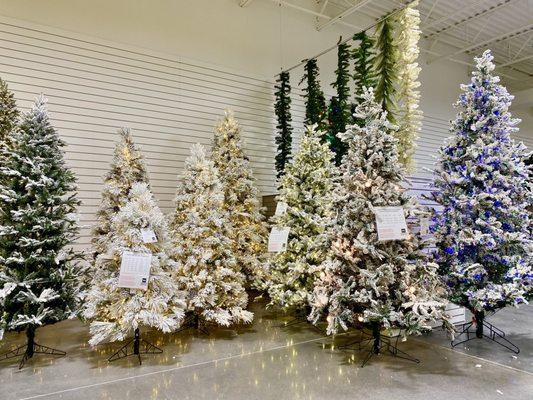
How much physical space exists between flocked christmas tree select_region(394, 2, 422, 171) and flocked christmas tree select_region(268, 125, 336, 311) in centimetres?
120

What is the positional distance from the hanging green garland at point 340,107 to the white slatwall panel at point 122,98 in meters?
1.55

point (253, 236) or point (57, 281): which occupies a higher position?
point (253, 236)

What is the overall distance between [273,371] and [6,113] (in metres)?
4.44

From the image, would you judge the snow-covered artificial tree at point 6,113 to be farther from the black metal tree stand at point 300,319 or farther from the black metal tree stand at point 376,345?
the black metal tree stand at point 376,345

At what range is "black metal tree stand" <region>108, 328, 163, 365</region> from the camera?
11.7ft

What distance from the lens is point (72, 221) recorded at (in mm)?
3805

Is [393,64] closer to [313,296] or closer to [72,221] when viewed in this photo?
[313,296]

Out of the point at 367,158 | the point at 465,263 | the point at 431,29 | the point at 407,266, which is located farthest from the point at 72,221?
the point at 431,29

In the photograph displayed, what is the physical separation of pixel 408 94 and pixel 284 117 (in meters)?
2.69

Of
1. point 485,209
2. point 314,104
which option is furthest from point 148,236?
point 314,104

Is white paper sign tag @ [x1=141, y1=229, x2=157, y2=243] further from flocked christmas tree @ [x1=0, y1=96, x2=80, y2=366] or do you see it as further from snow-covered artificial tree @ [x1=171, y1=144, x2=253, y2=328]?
flocked christmas tree @ [x1=0, y1=96, x2=80, y2=366]

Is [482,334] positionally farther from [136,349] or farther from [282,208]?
[136,349]

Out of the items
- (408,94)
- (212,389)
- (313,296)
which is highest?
(408,94)

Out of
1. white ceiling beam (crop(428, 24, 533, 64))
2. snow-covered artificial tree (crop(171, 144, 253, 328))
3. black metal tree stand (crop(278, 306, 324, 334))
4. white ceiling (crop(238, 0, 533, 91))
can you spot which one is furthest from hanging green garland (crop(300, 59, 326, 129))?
white ceiling beam (crop(428, 24, 533, 64))
